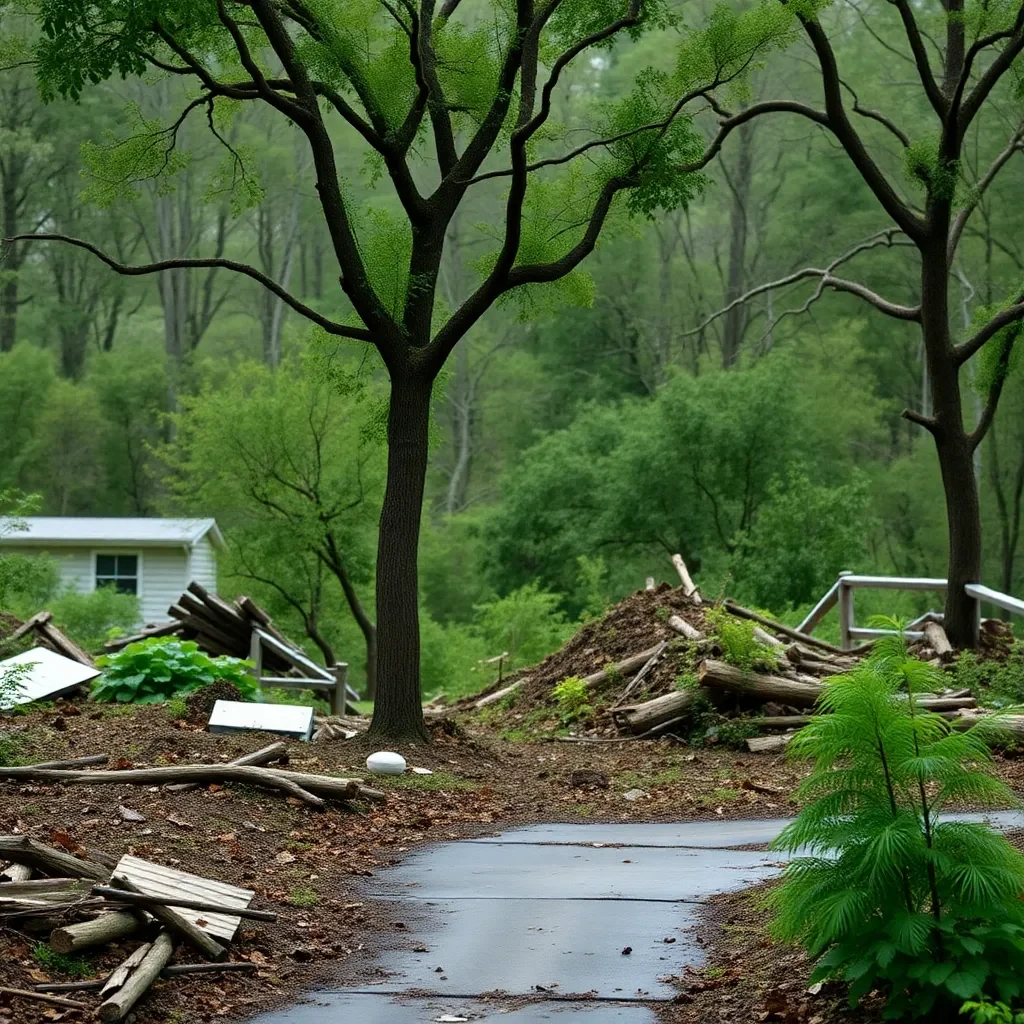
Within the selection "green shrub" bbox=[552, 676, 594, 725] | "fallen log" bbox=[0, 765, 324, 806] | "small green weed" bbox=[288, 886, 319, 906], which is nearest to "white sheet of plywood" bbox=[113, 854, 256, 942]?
"small green weed" bbox=[288, 886, 319, 906]

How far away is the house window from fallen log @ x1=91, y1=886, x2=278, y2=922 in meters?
34.9

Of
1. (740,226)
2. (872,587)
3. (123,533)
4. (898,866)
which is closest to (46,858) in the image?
(898,866)

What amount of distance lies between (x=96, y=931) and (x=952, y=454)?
14001 mm

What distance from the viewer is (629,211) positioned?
52.0 feet

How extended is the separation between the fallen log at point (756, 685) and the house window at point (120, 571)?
92.8 feet

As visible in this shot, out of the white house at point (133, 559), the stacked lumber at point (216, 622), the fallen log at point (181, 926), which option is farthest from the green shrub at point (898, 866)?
the white house at point (133, 559)

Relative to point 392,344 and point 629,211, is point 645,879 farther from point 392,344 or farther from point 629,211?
point 629,211

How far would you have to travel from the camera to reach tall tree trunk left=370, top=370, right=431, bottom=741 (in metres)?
14.3

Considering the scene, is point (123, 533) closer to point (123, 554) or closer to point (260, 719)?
point (123, 554)

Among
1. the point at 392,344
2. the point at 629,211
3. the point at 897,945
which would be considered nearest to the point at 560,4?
the point at 629,211

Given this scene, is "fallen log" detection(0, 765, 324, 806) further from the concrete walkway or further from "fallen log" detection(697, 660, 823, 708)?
"fallen log" detection(697, 660, 823, 708)

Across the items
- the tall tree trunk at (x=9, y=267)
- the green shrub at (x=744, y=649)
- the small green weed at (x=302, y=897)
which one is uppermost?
the tall tree trunk at (x=9, y=267)

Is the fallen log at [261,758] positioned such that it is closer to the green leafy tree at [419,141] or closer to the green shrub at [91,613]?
the green leafy tree at [419,141]

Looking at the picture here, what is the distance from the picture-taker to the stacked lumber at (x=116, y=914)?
609 centimetres
